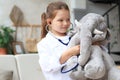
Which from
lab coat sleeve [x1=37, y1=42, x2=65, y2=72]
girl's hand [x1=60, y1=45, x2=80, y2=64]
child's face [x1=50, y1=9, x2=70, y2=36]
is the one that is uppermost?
child's face [x1=50, y1=9, x2=70, y2=36]

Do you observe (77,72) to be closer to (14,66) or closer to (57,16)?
(57,16)

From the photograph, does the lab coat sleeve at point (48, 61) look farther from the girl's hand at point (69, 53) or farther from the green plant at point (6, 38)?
the green plant at point (6, 38)

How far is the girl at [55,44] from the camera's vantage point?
3.10 ft

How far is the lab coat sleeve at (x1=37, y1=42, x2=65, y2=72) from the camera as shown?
3.08 feet

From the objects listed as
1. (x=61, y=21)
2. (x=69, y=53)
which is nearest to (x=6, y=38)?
(x=61, y=21)

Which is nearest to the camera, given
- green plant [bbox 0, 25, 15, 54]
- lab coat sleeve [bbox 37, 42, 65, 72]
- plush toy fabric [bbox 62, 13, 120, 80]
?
plush toy fabric [bbox 62, 13, 120, 80]

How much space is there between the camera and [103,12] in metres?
4.67

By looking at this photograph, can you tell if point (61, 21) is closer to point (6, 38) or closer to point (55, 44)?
point (55, 44)

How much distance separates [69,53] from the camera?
2.94ft

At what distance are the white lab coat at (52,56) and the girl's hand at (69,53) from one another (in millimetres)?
23

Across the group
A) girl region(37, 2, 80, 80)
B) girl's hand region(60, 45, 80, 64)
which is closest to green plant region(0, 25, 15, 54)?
girl region(37, 2, 80, 80)

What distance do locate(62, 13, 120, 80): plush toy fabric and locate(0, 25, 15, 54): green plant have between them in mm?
3204

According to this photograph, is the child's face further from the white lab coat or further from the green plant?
the green plant

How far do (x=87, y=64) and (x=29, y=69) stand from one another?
1.60 m
